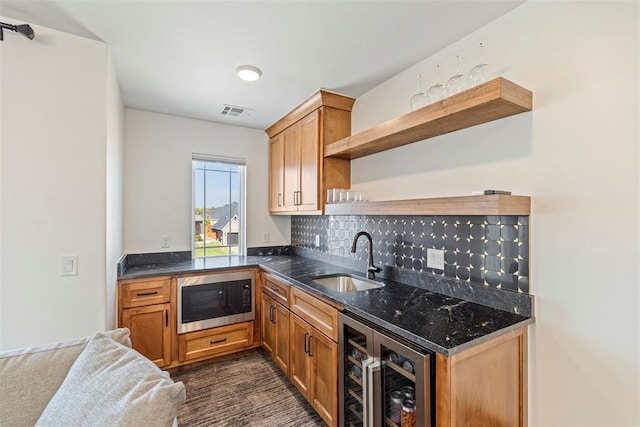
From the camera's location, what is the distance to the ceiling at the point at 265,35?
59.1 inches

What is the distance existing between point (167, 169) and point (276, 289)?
1.76 m

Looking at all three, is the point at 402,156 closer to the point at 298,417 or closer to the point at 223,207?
the point at 298,417

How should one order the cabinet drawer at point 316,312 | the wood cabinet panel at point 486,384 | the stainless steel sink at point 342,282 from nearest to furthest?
the wood cabinet panel at point 486,384 < the cabinet drawer at point 316,312 < the stainless steel sink at point 342,282

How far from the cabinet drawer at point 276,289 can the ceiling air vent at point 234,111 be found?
5.41 ft

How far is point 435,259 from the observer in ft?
6.21

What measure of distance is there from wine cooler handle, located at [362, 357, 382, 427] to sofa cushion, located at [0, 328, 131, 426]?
1.24 metres

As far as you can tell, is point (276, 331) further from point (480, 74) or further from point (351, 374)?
point (480, 74)

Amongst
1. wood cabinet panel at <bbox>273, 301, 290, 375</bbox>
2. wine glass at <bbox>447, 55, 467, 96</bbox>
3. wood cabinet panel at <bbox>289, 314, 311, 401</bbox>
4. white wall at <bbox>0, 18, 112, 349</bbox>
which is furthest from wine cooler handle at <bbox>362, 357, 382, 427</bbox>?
white wall at <bbox>0, 18, 112, 349</bbox>

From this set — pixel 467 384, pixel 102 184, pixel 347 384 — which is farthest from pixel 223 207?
pixel 467 384

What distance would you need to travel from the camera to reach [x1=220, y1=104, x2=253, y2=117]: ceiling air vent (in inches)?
113

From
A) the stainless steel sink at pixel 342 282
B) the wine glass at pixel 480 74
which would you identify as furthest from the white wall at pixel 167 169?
the wine glass at pixel 480 74

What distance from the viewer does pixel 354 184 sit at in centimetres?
265

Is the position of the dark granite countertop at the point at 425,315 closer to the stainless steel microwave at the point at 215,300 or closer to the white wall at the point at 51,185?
the stainless steel microwave at the point at 215,300

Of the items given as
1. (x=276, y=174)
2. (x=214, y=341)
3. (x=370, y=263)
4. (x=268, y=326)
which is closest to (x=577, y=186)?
(x=370, y=263)
